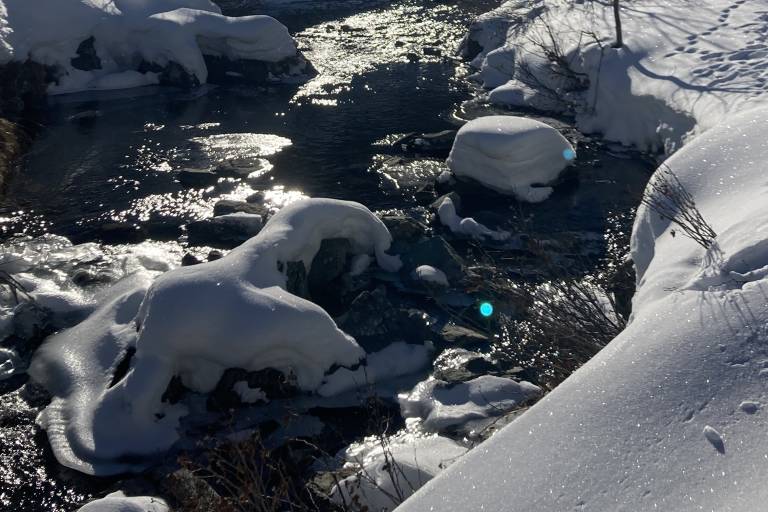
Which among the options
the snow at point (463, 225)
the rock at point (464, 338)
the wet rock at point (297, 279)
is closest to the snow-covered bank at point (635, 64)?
the snow at point (463, 225)

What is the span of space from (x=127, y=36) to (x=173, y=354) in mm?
12588

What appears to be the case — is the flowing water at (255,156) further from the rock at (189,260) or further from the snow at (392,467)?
the snow at (392,467)

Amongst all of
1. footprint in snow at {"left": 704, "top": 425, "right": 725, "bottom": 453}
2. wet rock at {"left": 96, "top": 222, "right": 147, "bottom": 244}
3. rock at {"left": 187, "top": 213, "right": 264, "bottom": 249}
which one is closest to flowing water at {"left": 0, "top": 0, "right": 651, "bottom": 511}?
wet rock at {"left": 96, "top": 222, "right": 147, "bottom": 244}

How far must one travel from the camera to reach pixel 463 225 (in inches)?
455

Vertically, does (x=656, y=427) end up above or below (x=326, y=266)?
above

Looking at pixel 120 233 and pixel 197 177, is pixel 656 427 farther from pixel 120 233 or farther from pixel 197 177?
pixel 197 177

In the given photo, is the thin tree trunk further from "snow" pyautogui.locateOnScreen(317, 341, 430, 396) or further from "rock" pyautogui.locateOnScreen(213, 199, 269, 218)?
"snow" pyautogui.locateOnScreen(317, 341, 430, 396)

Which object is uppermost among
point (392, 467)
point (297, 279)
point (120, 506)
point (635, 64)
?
point (635, 64)

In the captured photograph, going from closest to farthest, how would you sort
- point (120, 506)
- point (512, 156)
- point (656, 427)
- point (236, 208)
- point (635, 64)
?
point (656, 427) < point (120, 506) < point (236, 208) < point (512, 156) < point (635, 64)

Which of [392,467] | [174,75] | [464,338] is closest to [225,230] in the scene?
[464,338]

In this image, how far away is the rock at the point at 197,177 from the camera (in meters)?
13.5

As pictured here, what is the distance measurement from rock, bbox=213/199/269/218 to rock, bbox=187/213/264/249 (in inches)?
13.5

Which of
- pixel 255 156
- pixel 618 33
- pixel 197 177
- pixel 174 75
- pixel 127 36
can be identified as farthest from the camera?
pixel 127 36

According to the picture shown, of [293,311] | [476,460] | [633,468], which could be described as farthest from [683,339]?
[293,311]
